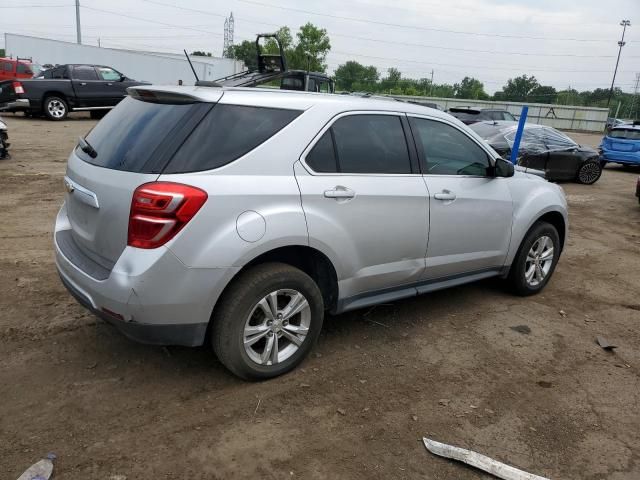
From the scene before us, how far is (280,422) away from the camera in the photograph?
2.90 metres

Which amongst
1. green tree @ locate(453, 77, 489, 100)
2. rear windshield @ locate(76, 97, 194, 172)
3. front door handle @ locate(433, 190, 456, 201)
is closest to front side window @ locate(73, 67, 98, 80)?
rear windshield @ locate(76, 97, 194, 172)

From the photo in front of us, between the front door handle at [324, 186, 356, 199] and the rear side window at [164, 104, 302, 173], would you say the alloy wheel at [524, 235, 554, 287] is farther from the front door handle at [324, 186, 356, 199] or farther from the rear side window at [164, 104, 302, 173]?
the rear side window at [164, 104, 302, 173]

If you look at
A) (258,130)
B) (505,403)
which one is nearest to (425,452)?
(505,403)

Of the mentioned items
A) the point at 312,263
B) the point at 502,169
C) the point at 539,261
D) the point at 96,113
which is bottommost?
the point at 96,113

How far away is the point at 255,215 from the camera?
2.91 m

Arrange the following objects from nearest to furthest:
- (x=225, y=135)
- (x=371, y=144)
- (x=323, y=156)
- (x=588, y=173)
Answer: (x=225, y=135) → (x=323, y=156) → (x=371, y=144) → (x=588, y=173)

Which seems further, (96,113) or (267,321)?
(96,113)

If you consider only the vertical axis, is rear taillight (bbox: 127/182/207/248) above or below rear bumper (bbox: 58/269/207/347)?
above

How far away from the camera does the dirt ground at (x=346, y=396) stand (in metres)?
2.62

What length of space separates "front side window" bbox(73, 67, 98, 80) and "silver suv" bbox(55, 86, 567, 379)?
1533 cm

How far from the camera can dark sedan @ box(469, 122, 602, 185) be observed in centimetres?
1185

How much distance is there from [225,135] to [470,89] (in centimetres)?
9415

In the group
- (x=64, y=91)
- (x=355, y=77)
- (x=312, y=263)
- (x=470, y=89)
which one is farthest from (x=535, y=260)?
Result: (x=470, y=89)

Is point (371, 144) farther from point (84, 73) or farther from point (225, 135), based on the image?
point (84, 73)
